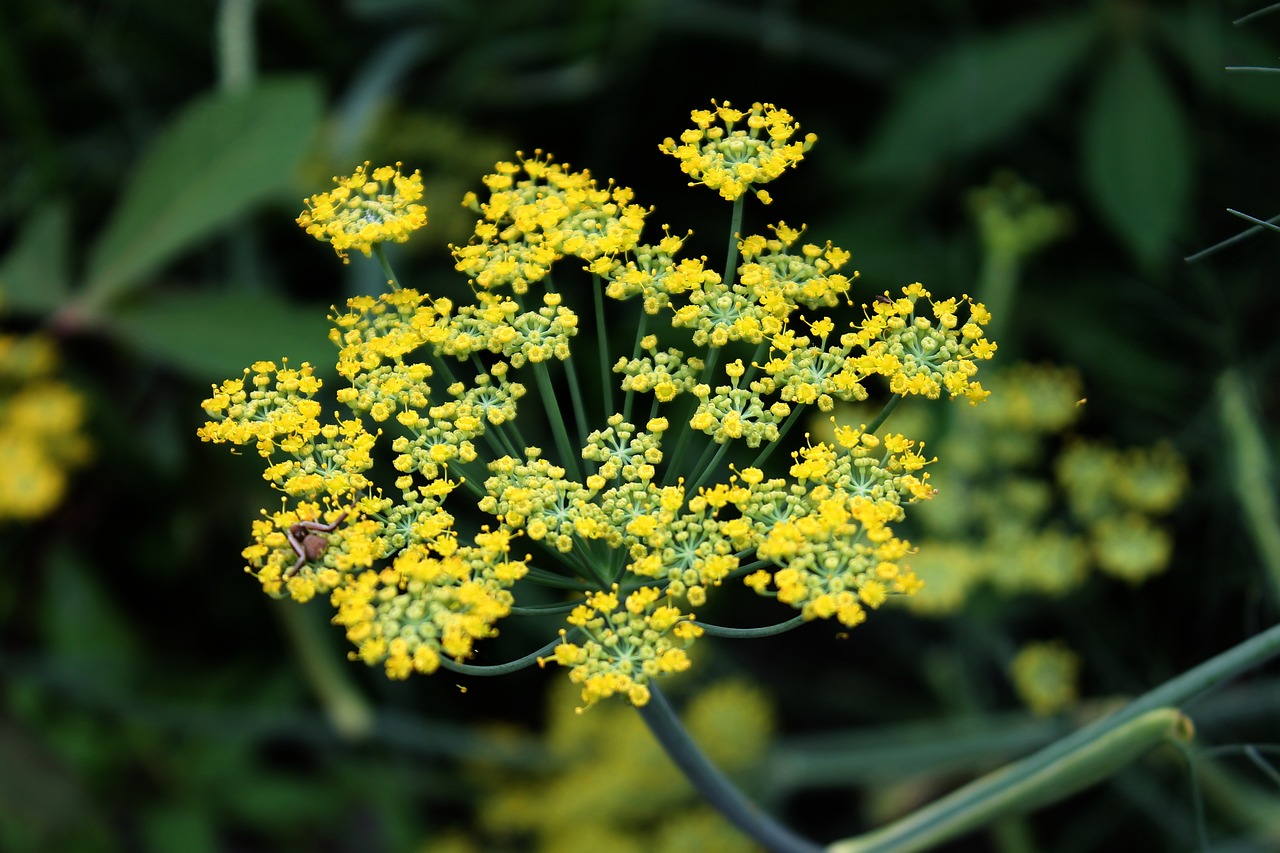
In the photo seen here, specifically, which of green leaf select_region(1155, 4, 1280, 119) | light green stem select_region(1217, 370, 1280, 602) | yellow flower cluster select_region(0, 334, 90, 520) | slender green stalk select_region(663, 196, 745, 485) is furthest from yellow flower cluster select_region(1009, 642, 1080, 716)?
yellow flower cluster select_region(0, 334, 90, 520)

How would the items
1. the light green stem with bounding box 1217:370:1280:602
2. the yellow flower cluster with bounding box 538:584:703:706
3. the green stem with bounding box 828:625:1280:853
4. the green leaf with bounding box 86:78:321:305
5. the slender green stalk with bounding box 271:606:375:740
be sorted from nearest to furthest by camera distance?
the yellow flower cluster with bounding box 538:584:703:706, the green stem with bounding box 828:625:1280:853, the light green stem with bounding box 1217:370:1280:602, the green leaf with bounding box 86:78:321:305, the slender green stalk with bounding box 271:606:375:740

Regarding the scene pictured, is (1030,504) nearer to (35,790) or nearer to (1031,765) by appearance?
(1031,765)

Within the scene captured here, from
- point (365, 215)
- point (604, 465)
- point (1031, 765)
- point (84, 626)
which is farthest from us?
point (84, 626)

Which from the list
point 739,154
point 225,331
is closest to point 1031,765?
point 739,154

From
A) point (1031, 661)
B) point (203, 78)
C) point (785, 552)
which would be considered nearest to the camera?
point (785, 552)

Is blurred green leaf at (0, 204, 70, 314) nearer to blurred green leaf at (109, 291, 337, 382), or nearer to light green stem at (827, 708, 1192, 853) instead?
blurred green leaf at (109, 291, 337, 382)

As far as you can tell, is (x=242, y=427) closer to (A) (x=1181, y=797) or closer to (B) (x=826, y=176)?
(B) (x=826, y=176)

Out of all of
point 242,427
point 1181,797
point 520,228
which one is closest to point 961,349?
point 520,228
